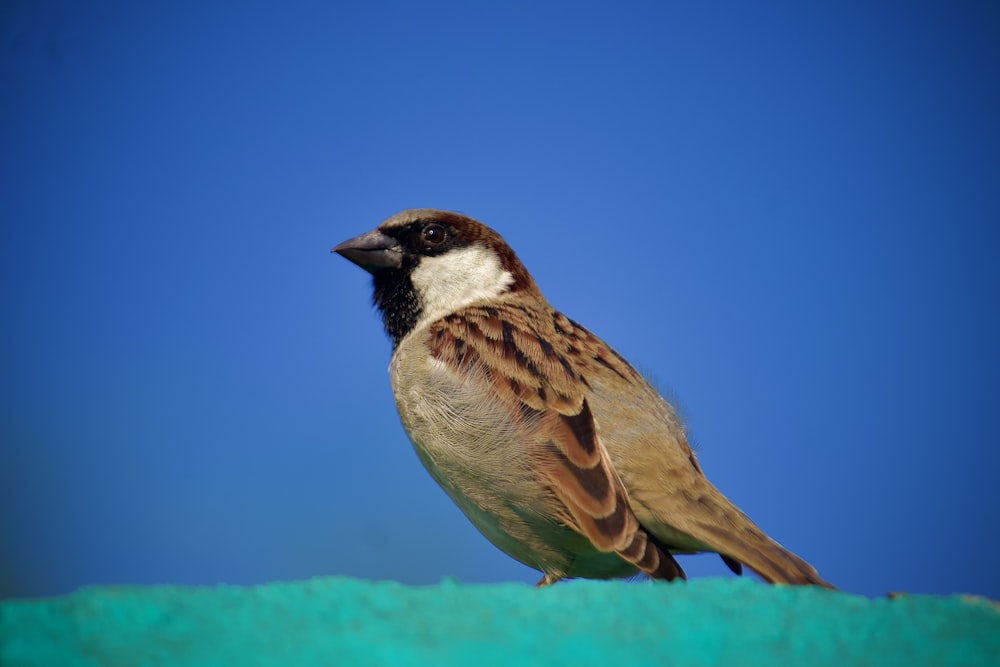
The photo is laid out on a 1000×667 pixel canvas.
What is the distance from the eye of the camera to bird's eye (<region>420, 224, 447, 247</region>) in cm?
243

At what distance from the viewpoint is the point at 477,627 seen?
1.03 metres

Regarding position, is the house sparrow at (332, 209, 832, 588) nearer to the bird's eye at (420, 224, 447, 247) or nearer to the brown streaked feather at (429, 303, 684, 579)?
the brown streaked feather at (429, 303, 684, 579)

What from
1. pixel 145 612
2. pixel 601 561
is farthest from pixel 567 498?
pixel 145 612

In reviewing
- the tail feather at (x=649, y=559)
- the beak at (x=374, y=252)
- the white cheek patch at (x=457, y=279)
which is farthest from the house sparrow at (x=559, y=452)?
the beak at (x=374, y=252)

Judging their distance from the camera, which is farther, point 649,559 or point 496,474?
point 496,474

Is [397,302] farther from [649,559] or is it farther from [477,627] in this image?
[477,627]

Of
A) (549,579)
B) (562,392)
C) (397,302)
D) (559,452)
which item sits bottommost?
(549,579)

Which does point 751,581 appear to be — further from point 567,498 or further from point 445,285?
point 445,285

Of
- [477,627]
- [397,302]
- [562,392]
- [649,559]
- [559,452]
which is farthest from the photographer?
[397,302]

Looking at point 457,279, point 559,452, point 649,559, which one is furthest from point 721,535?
point 457,279

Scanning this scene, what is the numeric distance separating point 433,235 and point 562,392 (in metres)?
0.79

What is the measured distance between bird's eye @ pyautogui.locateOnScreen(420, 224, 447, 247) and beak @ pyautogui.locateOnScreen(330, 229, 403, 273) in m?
0.08

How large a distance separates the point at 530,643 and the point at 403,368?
1185 millimetres

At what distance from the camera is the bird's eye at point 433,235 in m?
2.43
